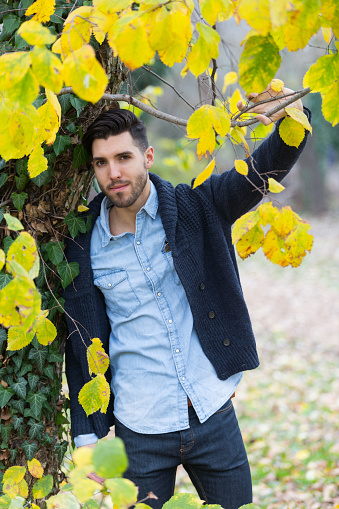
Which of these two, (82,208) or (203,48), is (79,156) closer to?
(82,208)

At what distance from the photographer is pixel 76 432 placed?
6.84 ft

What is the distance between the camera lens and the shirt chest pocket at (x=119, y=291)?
79.9 inches

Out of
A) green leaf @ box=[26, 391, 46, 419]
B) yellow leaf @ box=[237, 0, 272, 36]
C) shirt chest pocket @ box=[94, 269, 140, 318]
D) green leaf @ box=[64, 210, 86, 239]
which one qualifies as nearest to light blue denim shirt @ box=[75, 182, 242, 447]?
shirt chest pocket @ box=[94, 269, 140, 318]

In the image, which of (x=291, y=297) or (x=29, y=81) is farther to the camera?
(x=291, y=297)

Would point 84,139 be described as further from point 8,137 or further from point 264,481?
point 264,481

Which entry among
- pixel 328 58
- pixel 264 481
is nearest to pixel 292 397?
pixel 264 481

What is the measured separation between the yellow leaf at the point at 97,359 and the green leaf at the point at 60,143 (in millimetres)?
776

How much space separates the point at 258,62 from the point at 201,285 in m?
1.07

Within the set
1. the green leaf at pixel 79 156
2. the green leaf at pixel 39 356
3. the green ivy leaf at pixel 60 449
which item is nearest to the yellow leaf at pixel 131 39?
the green leaf at pixel 79 156

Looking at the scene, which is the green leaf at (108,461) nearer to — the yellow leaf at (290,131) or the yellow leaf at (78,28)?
the yellow leaf at (78,28)

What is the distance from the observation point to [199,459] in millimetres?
2016

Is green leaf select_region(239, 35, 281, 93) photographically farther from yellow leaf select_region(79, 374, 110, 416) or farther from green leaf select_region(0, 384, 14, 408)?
green leaf select_region(0, 384, 14, 408)

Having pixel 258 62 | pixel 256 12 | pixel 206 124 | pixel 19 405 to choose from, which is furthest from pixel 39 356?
pixel 256 12

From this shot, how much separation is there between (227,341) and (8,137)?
123cm
